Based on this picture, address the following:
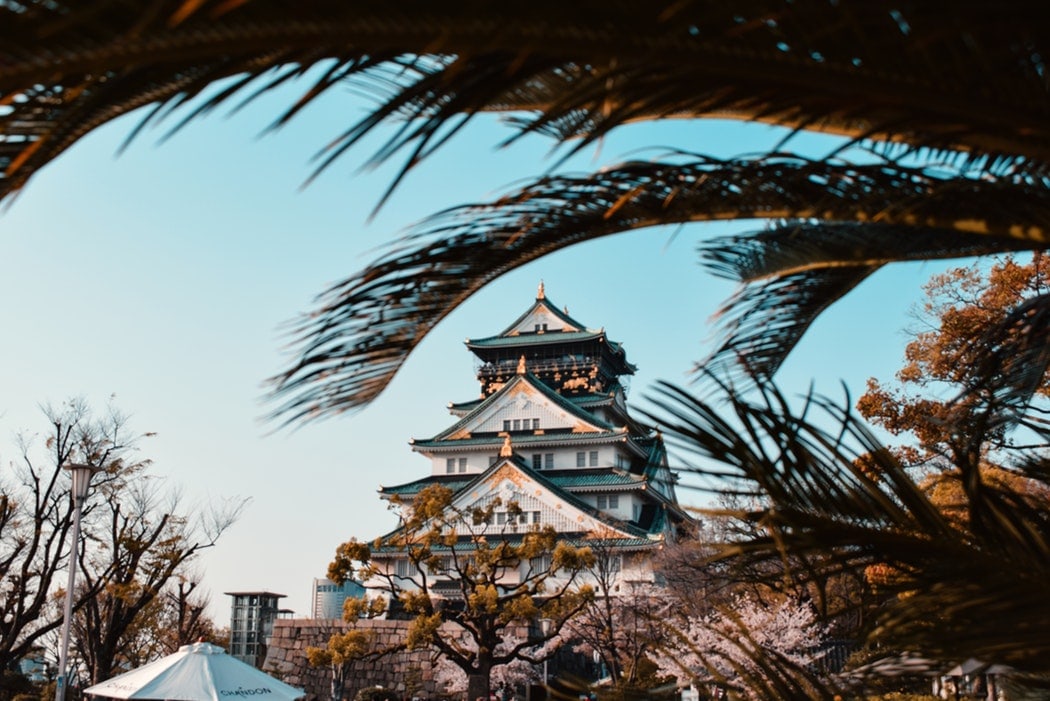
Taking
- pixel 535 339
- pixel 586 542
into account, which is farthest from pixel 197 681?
pixel 535 339

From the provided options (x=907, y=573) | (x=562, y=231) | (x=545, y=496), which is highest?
(x=545, y=496)

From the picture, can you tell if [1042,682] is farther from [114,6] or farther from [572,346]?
[572,346]

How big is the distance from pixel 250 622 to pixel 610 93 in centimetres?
3052

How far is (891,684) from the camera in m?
2.02

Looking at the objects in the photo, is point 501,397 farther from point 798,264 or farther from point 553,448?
point 798,264

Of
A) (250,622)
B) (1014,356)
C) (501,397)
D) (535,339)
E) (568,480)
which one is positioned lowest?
(1014,356)

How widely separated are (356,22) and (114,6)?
0.92 ft

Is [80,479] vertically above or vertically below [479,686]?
above

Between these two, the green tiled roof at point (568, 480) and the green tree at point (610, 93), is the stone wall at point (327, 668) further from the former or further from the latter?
the green tree at point (610, 93)

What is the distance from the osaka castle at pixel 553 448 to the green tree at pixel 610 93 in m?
27.6

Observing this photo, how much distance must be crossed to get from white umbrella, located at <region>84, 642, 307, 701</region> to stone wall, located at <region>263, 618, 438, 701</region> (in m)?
14.8

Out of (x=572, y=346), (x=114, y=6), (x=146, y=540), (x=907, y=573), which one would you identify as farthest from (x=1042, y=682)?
(x=572, y=346)

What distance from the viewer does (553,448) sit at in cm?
3728

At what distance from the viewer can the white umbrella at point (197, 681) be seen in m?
11.5
